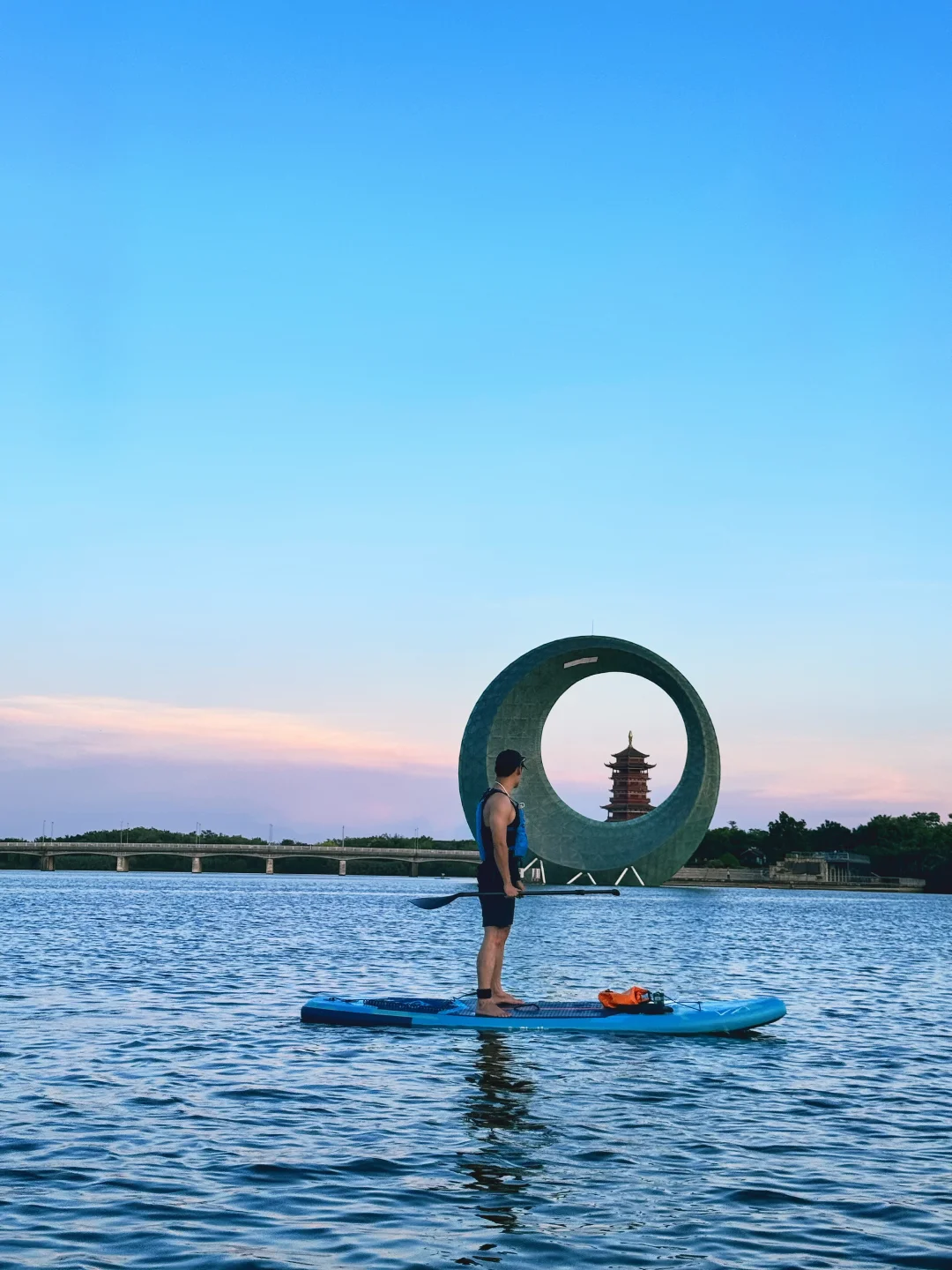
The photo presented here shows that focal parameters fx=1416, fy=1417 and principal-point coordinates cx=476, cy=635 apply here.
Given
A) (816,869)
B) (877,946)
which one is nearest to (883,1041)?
(877,946)

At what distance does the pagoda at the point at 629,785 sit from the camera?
153875 mm

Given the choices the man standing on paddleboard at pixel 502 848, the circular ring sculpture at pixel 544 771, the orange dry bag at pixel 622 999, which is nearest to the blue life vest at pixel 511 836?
the man standing on paddleboard at pixel 502 848

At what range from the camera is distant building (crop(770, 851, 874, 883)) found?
A: 144 m

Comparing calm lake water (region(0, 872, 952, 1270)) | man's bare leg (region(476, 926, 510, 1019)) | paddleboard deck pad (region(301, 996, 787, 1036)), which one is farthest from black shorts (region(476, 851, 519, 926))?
calm lake water (region(0, 872, 952, 1270))

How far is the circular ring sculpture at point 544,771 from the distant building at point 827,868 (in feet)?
147

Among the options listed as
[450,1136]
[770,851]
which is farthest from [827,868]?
[450,1136]

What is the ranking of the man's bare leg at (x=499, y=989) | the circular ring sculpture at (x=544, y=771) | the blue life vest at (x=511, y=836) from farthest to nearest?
1. the circular ring sculpture at (x=544, y=771)
2. the man's bare leg at (x=499, y=989)
3. the blue life vest at (x=511, y=836)

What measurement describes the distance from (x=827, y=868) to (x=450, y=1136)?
467 ft

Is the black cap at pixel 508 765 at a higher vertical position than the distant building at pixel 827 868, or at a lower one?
higher

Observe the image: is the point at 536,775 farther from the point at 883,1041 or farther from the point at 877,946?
the point at 883,1041

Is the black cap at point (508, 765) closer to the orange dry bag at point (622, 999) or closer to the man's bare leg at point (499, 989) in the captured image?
the man's bare leg at point (499, 989)

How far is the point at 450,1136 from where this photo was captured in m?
10.4

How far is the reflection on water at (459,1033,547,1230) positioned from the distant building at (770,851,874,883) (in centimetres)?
13236

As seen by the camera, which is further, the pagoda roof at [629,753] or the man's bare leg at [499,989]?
the pagoda roof at [629,753]
